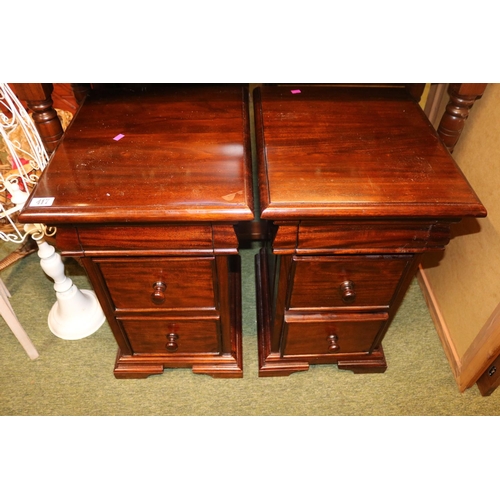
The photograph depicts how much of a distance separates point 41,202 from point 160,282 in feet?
1.12

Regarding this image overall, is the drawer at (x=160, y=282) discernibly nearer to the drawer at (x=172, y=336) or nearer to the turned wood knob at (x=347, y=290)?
the drawer at (x=172, y=336)

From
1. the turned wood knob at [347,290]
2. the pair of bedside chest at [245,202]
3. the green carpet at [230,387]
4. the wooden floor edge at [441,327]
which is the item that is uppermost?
the pair of bedside chest at [245,202]

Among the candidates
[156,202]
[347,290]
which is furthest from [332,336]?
[156,202]

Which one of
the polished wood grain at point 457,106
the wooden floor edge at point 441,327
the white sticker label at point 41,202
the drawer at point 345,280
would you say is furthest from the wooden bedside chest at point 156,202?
the wooden floor edge at point 441,327

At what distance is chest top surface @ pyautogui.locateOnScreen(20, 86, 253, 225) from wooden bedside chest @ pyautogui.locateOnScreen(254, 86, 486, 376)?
0.08m

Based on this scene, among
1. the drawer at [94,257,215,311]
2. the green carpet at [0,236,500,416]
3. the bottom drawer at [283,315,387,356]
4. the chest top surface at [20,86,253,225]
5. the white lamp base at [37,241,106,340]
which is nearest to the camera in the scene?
the chest top surface at [20,86,253,225]

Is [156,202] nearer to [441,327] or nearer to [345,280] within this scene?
[345,280]

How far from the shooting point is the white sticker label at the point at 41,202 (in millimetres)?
845

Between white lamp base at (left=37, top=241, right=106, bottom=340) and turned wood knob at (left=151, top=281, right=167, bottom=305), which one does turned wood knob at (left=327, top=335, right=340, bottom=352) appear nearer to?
turned wood knob at (left=151, top=281, right=167, bottom=305)

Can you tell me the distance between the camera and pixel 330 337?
1237mm

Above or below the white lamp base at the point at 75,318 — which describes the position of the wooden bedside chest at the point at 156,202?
above

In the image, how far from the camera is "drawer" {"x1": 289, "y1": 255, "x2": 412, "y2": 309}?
1.01 meters

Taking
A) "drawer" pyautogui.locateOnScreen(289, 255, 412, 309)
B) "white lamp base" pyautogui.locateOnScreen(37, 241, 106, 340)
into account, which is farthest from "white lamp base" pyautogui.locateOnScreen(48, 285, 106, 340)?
"drawer" pyautogui.locateOnScreen(289, 255, 412, 309)

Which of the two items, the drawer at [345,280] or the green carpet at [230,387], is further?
the green carpet at [230,387]
